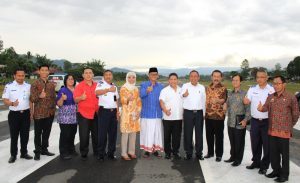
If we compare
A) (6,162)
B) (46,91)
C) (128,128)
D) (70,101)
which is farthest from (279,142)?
(6,162)

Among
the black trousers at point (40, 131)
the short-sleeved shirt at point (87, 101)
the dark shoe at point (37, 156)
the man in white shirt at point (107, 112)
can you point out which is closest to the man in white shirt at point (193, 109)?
the man in white shirt at point (107, 112)

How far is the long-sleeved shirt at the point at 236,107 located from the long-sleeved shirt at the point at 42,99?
12.0 feet

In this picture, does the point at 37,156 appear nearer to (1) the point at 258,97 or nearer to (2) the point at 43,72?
(2) the point at 43,72

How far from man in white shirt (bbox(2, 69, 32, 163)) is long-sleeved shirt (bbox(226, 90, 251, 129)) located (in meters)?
4.04

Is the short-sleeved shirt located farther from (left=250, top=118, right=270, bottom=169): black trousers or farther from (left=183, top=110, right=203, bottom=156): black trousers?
(left=250, top=118, right=270, bottom=169): black trousers

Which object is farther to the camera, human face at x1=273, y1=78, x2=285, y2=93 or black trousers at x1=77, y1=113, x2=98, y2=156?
black trousers at x1=77, y1=113, x2=98, y2=156

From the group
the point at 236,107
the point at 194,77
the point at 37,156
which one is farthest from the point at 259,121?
the point at 37,156

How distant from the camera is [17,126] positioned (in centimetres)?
678

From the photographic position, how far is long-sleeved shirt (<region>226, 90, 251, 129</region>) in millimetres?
6341

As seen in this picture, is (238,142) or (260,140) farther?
(238,142)

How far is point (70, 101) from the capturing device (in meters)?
7.12

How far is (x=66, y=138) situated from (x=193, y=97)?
281 cm

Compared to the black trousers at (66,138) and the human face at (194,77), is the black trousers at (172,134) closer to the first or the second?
the human face at (194,77)

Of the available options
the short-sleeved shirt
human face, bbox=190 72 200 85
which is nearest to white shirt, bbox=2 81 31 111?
the short-sleeved shirt
